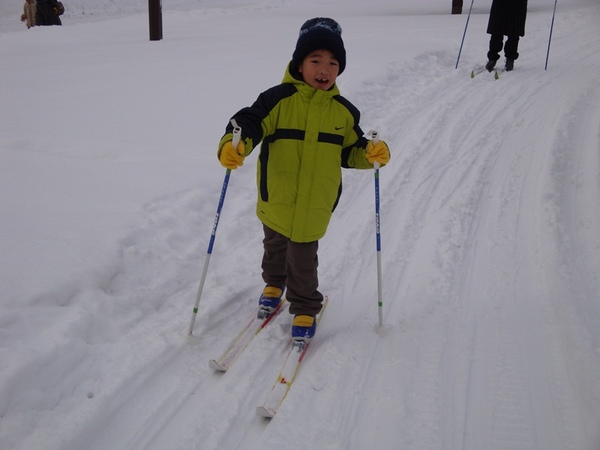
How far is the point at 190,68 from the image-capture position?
27.3ft

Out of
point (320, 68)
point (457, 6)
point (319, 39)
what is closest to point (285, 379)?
point (320, 68)

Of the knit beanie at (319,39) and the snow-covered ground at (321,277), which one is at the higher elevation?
the knit beanie at (319,39)

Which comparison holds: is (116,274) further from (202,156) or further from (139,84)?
(139,84)

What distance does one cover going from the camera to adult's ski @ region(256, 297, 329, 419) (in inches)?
96.0

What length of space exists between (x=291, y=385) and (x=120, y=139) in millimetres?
3758

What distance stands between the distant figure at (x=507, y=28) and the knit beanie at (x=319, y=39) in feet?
22.3

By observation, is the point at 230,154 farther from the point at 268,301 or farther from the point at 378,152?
the point at 268,301

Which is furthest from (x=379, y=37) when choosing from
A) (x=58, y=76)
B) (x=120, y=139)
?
(x=120, y=139)

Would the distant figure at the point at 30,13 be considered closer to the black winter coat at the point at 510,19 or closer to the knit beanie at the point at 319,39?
the black winter coat at the point at 510,19

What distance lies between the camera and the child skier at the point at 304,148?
2654 millimetres

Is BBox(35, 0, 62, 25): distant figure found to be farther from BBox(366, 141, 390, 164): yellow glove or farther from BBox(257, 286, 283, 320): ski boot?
BBox(366, 141, 390, 164): yellow glove

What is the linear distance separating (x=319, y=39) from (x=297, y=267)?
4.16 feet

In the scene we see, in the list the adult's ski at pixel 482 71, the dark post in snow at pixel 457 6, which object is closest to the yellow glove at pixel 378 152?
the adult's ski at pixel 482 71

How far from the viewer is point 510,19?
878 cm
